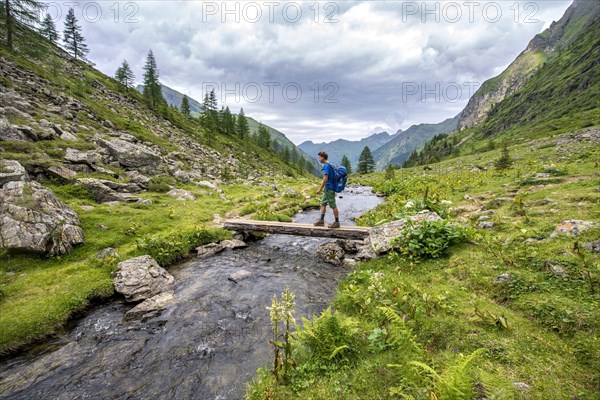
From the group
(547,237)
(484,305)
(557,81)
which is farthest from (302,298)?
(557,81)

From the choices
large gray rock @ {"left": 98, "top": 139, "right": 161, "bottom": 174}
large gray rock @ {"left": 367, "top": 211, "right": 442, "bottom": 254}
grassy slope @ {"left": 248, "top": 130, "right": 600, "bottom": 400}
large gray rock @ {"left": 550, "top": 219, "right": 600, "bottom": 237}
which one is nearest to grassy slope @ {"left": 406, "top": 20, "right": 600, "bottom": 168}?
large gray rock @ {"left": 98, "top": 139, "right": 161, "bottom": 174}

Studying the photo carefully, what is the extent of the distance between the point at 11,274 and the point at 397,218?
16.5m

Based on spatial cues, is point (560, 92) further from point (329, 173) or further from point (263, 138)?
point (329, 173)

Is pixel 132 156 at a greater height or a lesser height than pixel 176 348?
greater

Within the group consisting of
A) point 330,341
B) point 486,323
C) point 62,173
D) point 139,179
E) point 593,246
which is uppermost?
point 62,173

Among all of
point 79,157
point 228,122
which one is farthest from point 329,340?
point 228,122

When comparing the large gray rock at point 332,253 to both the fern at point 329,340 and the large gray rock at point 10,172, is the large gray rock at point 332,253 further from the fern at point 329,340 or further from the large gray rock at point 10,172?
the large gray rock at point 10,172

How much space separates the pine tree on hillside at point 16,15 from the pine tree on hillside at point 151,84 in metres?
35.5

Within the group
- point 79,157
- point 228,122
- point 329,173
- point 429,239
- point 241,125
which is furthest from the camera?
point 241,125

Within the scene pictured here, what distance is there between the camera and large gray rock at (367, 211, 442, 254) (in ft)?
36.6

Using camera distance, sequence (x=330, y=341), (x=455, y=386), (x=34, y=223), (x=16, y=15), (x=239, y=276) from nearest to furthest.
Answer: (x=455, y=386) → (x=330, y=341) → (x=34, y=223) → (x=239, y=276) → (x=16, y=15)

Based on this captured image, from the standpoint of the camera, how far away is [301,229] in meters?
15.3

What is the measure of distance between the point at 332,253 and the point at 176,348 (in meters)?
8.23

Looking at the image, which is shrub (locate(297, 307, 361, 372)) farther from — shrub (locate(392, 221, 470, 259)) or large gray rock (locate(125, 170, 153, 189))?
large gray rock (locate(125, 170, 153, 189))
